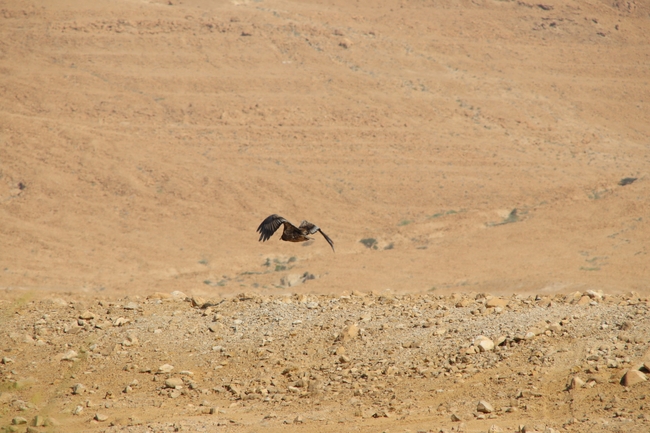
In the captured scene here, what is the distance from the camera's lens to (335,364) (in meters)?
8.64

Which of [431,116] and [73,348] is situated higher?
[73,348]

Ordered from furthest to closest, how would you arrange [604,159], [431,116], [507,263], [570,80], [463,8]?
[463,8]
[570,80]
[431,116]
[604,159]
[507,263]

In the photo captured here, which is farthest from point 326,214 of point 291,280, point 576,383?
point 576,383

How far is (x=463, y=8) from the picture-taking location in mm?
53875

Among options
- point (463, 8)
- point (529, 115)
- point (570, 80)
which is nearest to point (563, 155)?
point (529, 115)

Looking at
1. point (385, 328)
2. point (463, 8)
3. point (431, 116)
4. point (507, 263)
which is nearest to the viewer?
point (385, 328)

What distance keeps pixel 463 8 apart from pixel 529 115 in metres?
15.2

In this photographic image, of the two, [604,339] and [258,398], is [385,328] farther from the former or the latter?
[604,339]

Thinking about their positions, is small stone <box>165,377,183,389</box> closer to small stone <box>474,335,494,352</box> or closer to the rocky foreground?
the rocky foreground

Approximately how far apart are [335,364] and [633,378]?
10.5ft

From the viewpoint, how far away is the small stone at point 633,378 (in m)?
7.39

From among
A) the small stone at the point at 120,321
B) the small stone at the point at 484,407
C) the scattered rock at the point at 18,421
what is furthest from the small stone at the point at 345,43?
the scattered rock at the point at 18,421

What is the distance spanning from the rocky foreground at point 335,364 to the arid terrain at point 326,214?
37 millimetres

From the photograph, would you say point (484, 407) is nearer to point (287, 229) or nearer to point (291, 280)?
point (287, 229)
